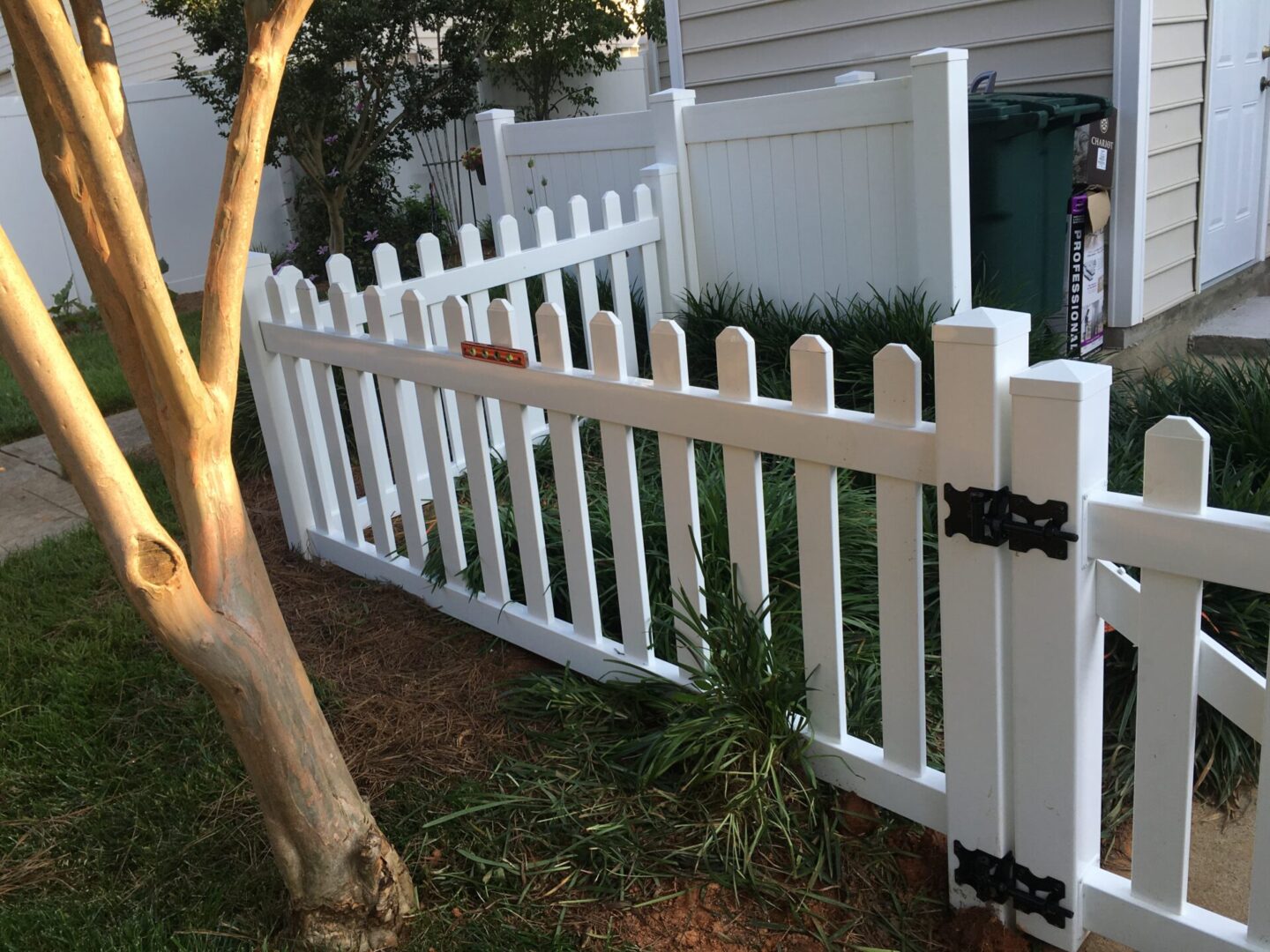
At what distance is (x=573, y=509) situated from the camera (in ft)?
9.65

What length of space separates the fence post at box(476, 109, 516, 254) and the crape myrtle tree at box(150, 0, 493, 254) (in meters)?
3.60

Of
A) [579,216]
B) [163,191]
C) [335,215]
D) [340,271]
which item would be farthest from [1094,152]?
[163,191]

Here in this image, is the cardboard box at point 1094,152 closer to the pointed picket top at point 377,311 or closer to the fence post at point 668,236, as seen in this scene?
the fence post at point 668,236

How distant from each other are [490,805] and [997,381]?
143cm

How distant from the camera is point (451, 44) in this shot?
1080 cm

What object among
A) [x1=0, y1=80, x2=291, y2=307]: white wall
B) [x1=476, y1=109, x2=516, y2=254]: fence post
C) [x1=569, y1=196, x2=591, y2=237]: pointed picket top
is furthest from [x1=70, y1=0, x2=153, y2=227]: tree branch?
[x1=0, y1=80, x2=291, y2=307]: white wall

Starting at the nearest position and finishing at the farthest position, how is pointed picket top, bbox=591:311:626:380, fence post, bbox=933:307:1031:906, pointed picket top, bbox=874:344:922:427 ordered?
1. fence post, bbox=933:307:1031:906
2. pointed picket top, bbox=874:344:922:427
3. pointed picket top, bbox=591:311:626:380

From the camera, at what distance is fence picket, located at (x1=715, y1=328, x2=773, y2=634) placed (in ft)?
7.68

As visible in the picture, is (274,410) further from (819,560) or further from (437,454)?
(819,560)

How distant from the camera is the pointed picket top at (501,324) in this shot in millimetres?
2910

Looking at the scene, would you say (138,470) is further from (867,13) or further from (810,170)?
(867,13)

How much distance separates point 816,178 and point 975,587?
3278 mm

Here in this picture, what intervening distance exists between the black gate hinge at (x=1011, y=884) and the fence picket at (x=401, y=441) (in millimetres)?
1983

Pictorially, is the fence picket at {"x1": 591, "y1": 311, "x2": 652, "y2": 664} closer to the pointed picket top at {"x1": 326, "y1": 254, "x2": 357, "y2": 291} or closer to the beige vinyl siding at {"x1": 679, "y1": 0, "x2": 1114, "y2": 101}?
the pointed picket top at {"x1": 326, "y1": 254, "x2": 357, "y2": 291}
